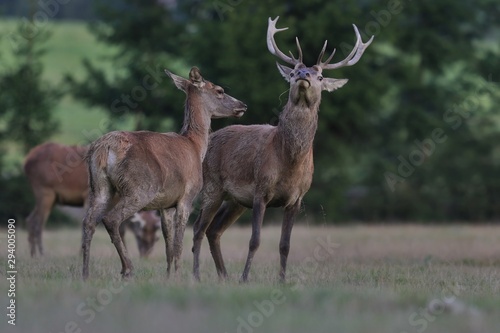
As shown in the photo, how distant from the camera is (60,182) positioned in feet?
60.8

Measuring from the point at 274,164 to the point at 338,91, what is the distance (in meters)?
19.3

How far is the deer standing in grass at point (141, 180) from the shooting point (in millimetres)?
11305

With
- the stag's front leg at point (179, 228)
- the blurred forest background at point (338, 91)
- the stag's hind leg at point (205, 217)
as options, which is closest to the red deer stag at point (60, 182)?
the stag's hind leg at point (205, 217)

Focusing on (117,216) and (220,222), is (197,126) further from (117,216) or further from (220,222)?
(117,216)

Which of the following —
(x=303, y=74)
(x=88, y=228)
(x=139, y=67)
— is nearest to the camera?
(x=88, y=228)

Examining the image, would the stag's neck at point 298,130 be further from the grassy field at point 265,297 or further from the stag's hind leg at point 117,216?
the stag's hind leg at point 117,216

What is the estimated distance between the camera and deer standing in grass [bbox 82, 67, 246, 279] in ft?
37.1

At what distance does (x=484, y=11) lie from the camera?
38.9 meters

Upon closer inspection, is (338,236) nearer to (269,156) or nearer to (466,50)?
(269,156)

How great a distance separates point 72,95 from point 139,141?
24.6 m

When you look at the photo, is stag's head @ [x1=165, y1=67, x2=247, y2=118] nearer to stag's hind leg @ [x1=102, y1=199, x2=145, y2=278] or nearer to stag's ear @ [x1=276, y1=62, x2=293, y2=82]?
stag's ear @ [x1=276, y1=62, x2=293, y2=82]

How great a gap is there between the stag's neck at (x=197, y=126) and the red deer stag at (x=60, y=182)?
534 cm

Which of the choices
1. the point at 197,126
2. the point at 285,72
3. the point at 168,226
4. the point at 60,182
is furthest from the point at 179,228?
the point at 60,182

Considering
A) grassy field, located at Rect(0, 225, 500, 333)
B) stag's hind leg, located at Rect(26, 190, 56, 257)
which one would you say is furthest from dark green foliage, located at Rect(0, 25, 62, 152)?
grassy field, located at Rect(0, 225, 500, 333)
